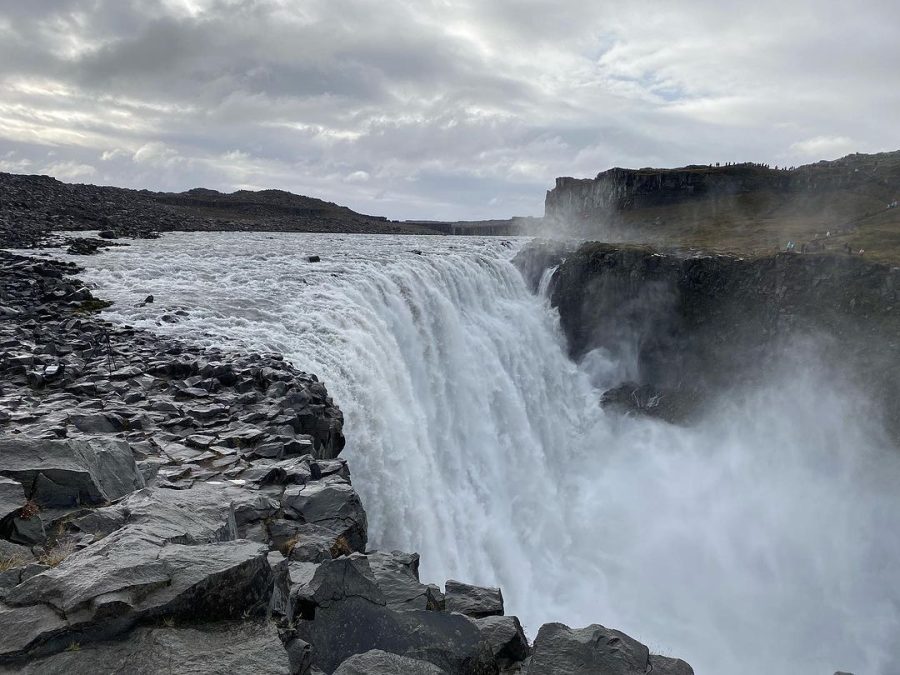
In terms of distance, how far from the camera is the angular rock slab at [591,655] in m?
7.29

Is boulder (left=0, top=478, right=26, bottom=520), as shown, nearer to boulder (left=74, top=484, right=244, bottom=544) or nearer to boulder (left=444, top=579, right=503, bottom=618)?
boulder (left=74, top=484, right=244, bottom=544)

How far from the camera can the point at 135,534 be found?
6.25 meters

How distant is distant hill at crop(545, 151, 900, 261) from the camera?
153 ft

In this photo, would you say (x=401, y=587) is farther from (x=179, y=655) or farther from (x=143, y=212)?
(x=143, y=212)

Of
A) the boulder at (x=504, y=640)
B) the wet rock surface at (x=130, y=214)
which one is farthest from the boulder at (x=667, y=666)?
the wet rock surface at (x=130, y=214)

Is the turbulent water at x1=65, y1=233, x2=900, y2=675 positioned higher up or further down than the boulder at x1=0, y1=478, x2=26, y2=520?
further down

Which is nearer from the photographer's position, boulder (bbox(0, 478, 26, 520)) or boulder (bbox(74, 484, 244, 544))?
boulder (bbox(74, 484, 244, 544))

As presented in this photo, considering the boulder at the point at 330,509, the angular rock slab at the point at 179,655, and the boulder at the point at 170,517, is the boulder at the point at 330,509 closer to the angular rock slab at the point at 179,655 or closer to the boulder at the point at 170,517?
the boulder at the point at 170,517

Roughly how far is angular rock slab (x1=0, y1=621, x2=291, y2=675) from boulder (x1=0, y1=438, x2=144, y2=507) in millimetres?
3793

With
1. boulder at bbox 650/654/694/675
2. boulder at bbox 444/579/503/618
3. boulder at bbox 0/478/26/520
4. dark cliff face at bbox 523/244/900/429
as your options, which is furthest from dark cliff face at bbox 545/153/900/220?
boulder at bbox 0/478/26/520

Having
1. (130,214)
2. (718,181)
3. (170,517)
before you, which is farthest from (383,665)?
(718,181)

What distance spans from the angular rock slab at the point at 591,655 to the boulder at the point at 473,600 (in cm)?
108

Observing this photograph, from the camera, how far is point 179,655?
4840 millimetres

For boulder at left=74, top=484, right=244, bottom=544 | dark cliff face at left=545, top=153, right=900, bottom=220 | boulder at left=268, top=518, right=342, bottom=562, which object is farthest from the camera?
dark cliff face at left=545, top=153, right=900, bottom=220
